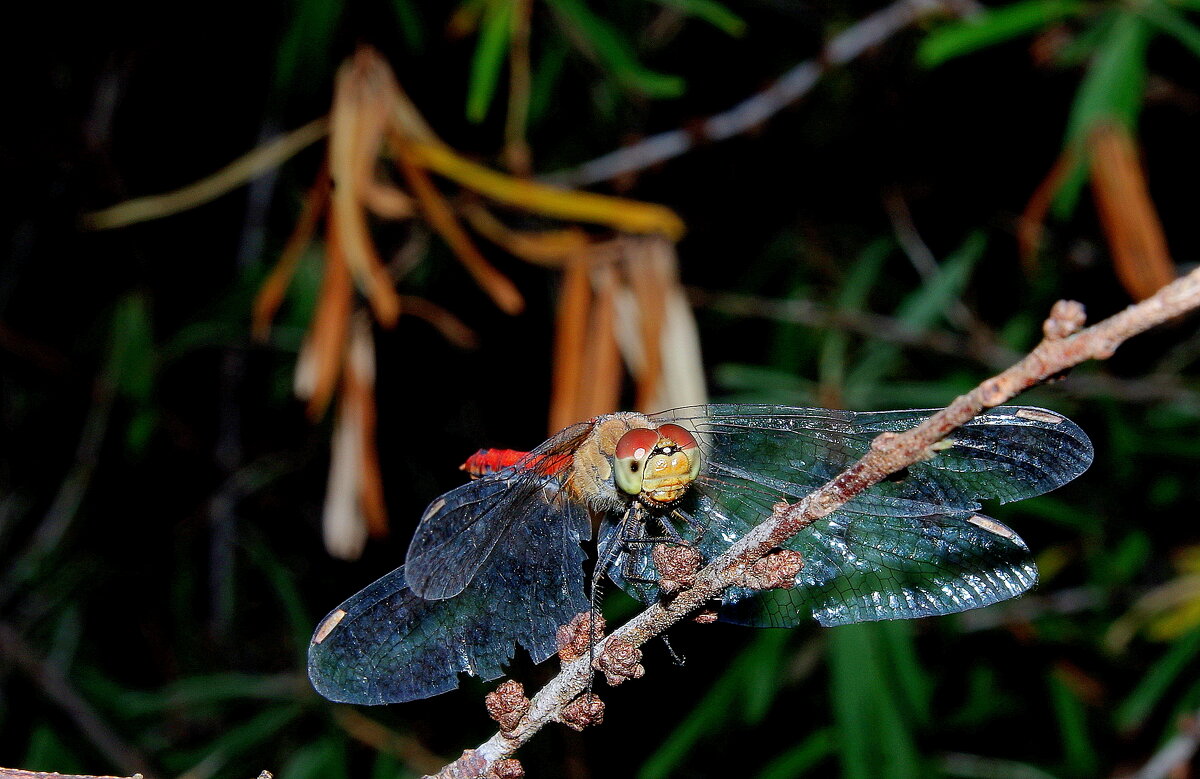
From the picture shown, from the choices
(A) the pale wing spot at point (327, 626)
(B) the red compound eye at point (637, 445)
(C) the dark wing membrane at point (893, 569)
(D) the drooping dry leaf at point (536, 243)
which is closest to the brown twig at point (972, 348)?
(D) the drooping dry leaf at point (536, 243)

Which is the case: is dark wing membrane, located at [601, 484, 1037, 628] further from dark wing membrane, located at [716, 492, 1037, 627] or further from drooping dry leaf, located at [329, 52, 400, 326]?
drooping dry leaf, located at [329, 52, 400, 326]

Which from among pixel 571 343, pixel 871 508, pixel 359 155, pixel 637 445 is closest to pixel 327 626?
pixel 637 445

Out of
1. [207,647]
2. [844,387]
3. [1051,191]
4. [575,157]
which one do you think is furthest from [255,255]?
[1051,191]

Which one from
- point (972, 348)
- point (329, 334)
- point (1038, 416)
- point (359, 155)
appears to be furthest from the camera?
point (972, 348)

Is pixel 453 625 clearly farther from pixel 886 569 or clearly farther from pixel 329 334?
pixel 329 334

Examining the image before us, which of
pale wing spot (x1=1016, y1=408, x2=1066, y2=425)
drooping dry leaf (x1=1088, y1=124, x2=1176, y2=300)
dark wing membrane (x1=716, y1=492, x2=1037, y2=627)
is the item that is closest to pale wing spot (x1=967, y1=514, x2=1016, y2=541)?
dark wing membrane (x1=716, y1=492, x2=1037, y2=627)

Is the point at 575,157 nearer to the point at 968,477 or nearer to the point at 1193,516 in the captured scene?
the point at 968,477

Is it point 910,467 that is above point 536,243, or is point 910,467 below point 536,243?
below

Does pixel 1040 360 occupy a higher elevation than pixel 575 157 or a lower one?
lower
